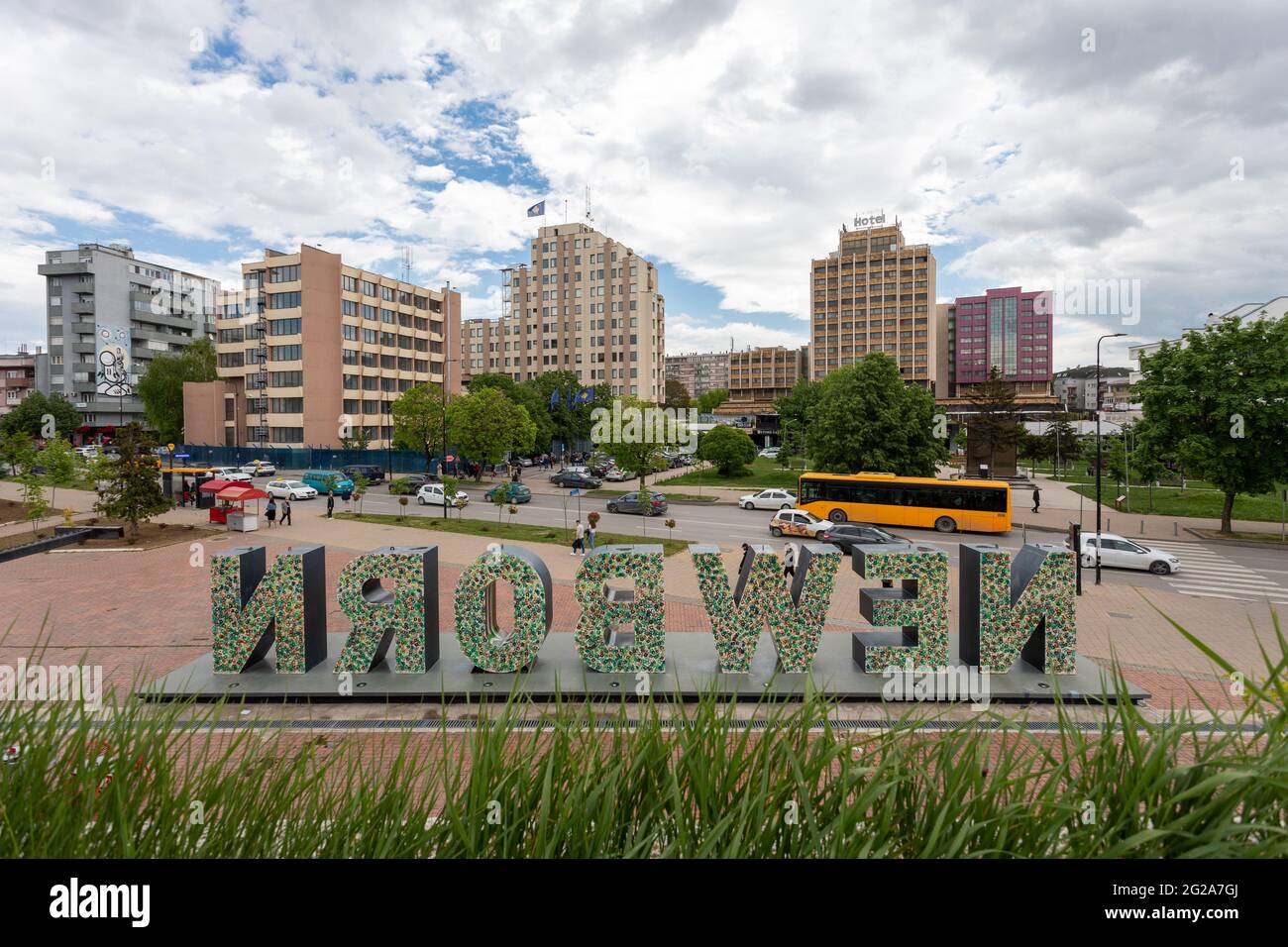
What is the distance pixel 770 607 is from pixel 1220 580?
20.6 m

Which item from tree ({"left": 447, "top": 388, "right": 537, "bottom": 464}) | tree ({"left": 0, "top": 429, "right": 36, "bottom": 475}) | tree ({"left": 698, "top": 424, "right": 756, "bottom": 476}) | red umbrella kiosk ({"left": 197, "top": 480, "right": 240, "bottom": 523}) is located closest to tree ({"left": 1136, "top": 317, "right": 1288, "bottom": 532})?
tree ({"left": 698, "top": 424, "right": 756, "bottom": 476})

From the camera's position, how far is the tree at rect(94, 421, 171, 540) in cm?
2788

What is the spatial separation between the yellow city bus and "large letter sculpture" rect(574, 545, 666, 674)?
991 inches

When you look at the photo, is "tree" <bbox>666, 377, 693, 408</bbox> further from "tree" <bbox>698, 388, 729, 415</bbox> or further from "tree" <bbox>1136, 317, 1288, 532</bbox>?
"tree" <bbox>1136, 317, 1288, 532</bbox>

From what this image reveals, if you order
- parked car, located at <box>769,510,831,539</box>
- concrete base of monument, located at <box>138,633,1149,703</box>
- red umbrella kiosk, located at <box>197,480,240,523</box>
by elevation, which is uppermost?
red umbrella kiosk, located at <box>197,480,240,523</box>

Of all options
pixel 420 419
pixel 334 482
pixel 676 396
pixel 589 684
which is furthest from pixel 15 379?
pixel 589 684

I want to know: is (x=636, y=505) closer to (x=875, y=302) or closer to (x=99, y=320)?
(x=99, y=320)

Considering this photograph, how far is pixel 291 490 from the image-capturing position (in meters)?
42.0

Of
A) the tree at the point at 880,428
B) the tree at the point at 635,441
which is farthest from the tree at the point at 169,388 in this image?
the tree at the point at 880,428

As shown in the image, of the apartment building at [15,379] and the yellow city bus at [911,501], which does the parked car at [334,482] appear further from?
the apartment building at [15,379]

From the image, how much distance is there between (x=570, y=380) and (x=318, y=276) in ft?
94.5

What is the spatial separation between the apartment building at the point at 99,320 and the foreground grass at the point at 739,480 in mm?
69648

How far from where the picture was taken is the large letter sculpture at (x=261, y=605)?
1127 centimetres

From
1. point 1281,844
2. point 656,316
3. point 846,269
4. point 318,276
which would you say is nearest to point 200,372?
point 318,276
